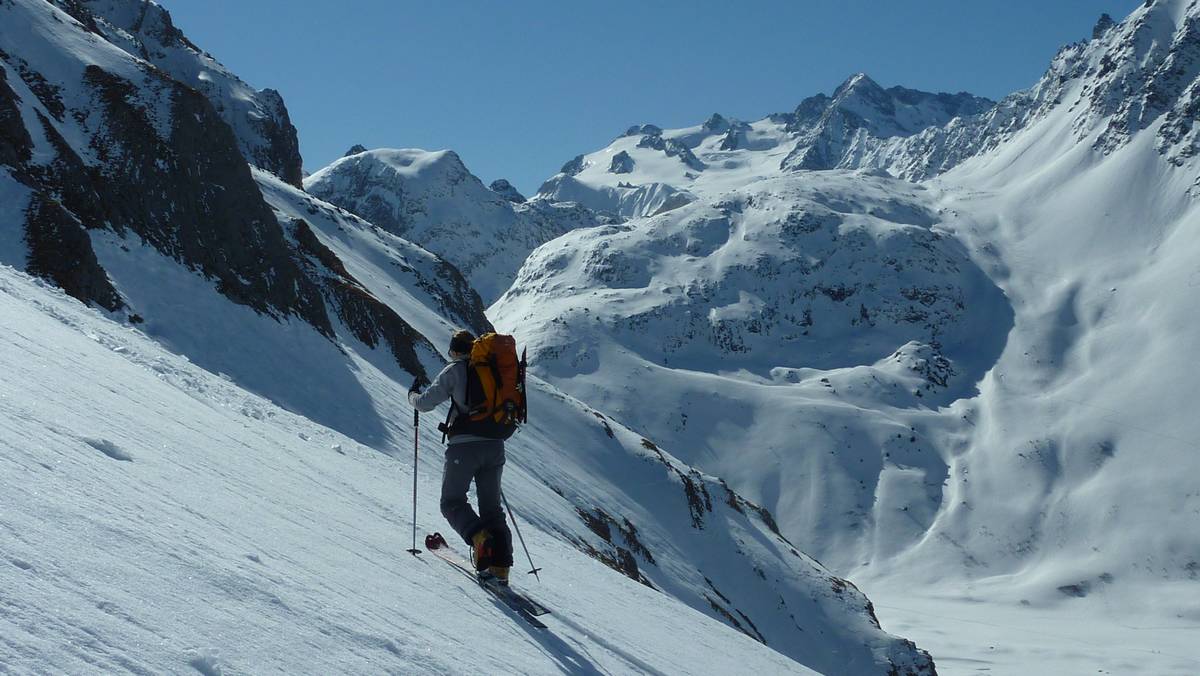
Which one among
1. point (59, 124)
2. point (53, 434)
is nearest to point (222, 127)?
point (59, 124)

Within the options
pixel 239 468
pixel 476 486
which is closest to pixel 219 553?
pixel 476 486

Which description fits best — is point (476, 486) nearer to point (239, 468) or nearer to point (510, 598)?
point (510, 598)

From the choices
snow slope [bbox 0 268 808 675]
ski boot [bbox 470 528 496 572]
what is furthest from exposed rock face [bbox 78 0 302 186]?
ski boot [bbox 470 528 496 572]

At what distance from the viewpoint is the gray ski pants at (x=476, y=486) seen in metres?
11.3

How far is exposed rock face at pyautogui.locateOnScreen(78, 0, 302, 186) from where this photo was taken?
107m

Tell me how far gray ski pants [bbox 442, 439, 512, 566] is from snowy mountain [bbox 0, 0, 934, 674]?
0.72m

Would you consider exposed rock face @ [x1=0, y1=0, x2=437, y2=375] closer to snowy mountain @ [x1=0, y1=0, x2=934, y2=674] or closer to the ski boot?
snowy mountain @ [x1=0, y1=0, x2=934, y2=674]

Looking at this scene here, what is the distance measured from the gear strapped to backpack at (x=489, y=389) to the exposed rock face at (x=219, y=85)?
105103 millimetres

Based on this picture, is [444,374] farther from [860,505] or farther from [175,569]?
[860,505]

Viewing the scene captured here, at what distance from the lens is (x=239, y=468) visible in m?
11.8

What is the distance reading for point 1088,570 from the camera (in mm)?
162750

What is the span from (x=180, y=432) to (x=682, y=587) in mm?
47101

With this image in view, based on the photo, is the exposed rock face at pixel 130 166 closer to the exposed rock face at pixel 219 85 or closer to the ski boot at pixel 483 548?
the ski boot at pixel 483 548

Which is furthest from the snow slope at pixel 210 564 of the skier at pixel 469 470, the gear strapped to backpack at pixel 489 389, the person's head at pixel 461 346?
the person's head at pixel 461 346
